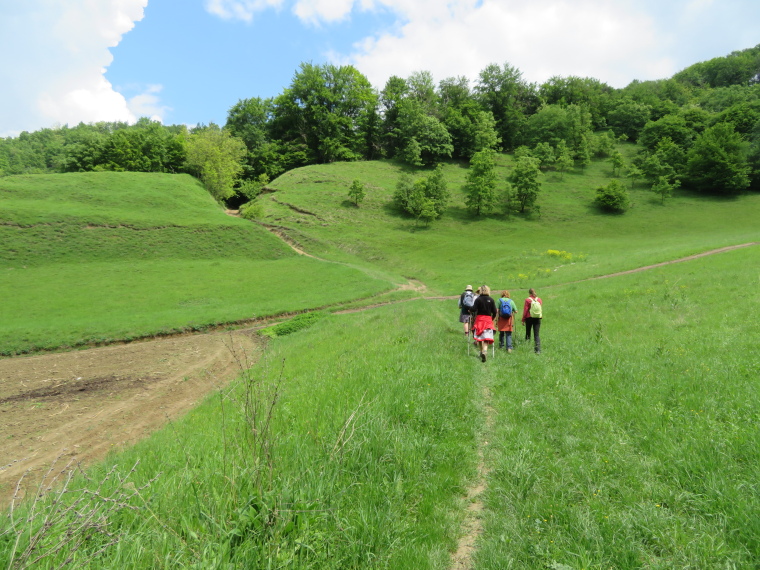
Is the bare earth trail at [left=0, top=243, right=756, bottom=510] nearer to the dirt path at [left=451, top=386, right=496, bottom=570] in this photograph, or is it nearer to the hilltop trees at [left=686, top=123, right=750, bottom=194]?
the dirt path at [left=451, top=386, right=496, bottom=570]

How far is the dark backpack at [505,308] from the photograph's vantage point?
12.0m

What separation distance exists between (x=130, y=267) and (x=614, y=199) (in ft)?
234

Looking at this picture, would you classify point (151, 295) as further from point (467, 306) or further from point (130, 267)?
point (467, 306)

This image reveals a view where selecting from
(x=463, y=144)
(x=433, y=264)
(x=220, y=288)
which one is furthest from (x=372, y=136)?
(x=220, y=288)

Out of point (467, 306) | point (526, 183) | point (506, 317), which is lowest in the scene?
point (506, 317)

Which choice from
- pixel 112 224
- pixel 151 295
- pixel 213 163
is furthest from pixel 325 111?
pixel 151 295

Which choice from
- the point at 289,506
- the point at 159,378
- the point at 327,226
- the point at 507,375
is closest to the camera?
the point at 289,506

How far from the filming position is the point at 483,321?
11.2m

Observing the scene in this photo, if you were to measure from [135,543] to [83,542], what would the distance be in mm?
479

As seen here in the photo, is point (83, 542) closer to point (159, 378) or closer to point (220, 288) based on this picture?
point (159, 378)

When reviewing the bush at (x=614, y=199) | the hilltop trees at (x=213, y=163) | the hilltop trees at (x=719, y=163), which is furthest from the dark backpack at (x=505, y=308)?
the hilltop trees at (x=719, y=163)

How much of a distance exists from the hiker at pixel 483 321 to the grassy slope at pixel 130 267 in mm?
17342

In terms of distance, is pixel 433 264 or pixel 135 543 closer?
pixel 135 543

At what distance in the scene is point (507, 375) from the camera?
892cm
